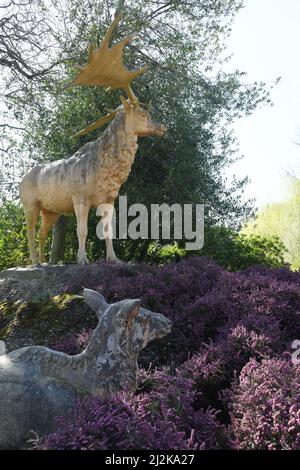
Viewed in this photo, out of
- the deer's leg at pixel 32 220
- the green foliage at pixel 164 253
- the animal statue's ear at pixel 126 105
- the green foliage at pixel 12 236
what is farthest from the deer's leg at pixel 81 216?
the green foliage at pixel 12 236

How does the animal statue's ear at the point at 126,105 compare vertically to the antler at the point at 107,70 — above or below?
below

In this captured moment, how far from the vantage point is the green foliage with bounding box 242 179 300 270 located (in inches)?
658

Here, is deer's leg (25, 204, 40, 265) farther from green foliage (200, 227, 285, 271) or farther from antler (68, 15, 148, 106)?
green foliage (200, 227, 285, 271)

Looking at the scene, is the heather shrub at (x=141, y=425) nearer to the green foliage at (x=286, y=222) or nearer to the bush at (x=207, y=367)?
the bush at (x=207, y=367)

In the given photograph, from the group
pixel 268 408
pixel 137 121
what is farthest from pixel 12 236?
pixel 268 408

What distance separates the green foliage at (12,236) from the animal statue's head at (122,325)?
10.1 metres

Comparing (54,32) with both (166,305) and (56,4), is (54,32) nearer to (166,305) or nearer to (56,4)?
(56,4)

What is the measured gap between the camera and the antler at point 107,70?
7.49 metres

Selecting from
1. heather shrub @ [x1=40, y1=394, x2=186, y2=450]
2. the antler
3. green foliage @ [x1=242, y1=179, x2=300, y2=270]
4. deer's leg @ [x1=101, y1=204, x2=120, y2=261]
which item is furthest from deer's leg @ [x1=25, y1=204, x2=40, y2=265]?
green foliage @ [x1=242, y1=179, x2=300, y2=270]

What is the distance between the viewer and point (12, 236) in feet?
44.3

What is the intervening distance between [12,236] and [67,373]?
10914mm

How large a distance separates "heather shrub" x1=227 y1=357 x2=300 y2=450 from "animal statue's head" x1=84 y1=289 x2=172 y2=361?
2.10 ft

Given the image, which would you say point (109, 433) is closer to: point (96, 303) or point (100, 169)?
point (96, 303)

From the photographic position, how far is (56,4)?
12.2m
